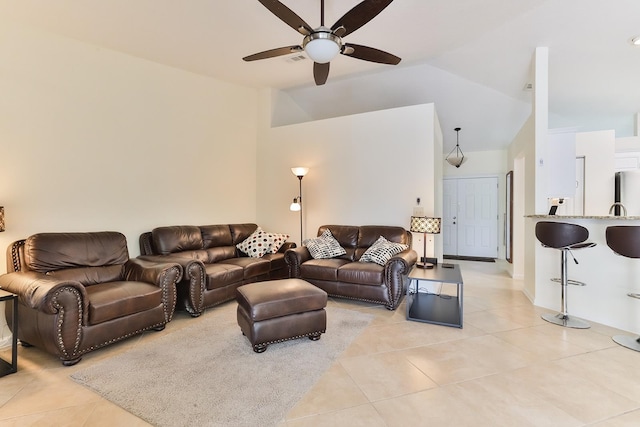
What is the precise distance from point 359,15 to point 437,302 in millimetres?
3125

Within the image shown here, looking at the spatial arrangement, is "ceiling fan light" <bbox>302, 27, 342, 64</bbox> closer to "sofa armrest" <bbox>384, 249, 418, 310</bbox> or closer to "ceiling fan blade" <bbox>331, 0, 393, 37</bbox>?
"ceiling fan blade" <bbox>331, 0, 393, 37</bbox>

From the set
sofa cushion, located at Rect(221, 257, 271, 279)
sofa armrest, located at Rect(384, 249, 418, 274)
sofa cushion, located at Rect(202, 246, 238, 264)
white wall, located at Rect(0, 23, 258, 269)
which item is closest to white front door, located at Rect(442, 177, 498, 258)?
sofa armrest, located at Rect(384, 249, 418, 274)

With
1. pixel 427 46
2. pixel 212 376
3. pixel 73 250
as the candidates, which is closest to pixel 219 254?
pixel 73 250

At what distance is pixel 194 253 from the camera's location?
4062 mm

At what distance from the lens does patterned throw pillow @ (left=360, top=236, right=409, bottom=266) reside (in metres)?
3.81

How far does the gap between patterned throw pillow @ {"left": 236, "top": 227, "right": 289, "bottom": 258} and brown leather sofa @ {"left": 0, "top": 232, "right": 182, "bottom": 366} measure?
4.80ft

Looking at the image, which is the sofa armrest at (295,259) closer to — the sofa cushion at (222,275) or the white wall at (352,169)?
the sofa cushion at (222,275)

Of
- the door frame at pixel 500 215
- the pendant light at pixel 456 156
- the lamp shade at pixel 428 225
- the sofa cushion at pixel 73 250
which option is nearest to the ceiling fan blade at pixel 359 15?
the lamp shade at pixel 428 225

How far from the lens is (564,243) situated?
2979mm

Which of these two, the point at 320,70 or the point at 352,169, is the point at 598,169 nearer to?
the point at 352,169

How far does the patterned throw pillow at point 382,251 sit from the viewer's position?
12.5ft

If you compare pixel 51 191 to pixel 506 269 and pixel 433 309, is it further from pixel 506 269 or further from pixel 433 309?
pixel 506 269

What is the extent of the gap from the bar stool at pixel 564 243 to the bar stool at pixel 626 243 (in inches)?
9.7

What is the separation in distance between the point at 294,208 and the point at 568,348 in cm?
363
